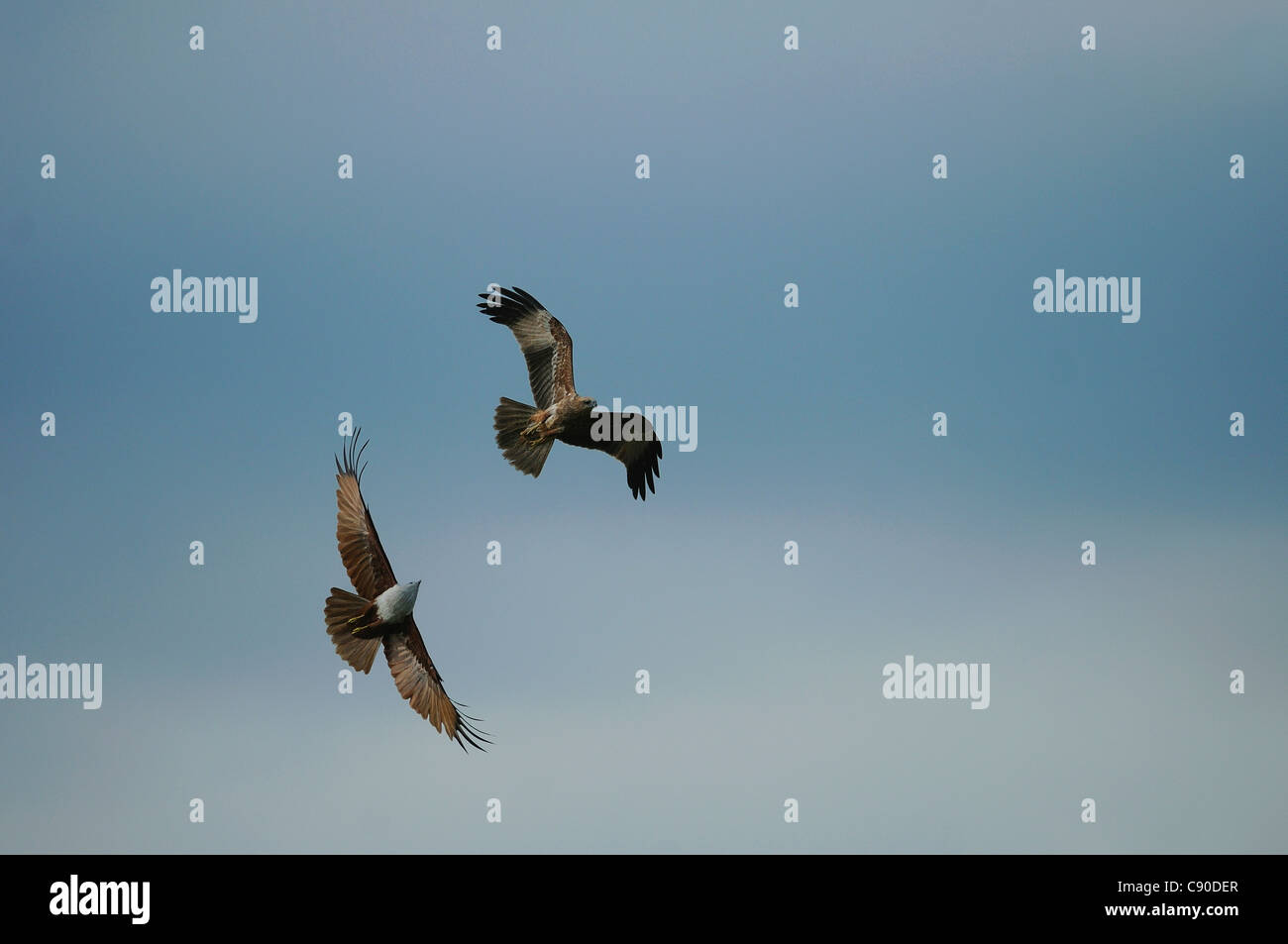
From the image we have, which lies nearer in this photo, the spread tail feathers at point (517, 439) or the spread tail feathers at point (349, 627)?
the spread tail feathers at point (349, 627)

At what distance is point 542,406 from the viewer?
2377 centimetres

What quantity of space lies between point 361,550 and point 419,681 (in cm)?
189

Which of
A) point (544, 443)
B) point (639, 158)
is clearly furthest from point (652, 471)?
point (639, 158)

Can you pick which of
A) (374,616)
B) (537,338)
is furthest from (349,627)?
(537,338)

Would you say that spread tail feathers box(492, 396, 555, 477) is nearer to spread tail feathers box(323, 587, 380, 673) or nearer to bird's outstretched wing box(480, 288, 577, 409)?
bird's outstretched wing box(480, 288, 577, 409)

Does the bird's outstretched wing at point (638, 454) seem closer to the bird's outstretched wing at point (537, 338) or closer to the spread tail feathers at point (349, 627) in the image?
the bird's outstretched wing at point (537, 338)

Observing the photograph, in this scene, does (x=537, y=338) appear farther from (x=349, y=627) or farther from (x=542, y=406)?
(x=349, y=627)

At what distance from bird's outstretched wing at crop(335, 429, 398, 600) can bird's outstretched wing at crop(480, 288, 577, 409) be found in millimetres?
2612

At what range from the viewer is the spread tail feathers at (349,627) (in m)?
22.3

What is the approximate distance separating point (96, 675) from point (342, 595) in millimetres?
7978

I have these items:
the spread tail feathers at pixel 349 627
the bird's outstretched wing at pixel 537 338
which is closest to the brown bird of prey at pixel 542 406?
the bird's outstretched wing at pixel 537 338

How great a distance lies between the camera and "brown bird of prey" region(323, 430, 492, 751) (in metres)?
22.3

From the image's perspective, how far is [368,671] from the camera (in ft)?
74.5
